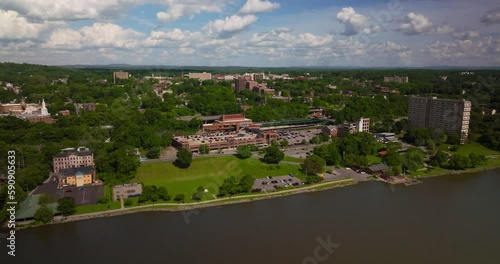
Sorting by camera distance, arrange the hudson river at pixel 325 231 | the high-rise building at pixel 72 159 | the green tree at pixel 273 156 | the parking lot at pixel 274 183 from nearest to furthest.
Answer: the hudson river at pixel 325 231 → the parking lot at pixel 274 183 → the high-rise building at pixel 72 159 → the green tree at pixel 273 156

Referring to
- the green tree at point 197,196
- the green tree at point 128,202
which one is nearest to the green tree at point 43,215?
the green tree at point 128,202

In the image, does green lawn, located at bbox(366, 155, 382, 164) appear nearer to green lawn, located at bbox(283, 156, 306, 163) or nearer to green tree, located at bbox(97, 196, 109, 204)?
green lawn, located at bbox(283, 156, 306, 163)

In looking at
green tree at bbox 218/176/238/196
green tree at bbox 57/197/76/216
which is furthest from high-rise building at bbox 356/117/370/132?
green tree at bbox 57/197/76/216

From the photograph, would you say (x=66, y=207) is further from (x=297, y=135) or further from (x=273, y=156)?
(x=297, y=135)

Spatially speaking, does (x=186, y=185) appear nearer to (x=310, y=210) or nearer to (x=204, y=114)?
(x=310, y=210)

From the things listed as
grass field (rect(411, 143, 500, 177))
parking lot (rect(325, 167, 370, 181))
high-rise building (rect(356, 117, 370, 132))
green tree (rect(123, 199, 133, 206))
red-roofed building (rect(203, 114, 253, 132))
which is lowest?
green tree (rect(123, 199, 133, 206))

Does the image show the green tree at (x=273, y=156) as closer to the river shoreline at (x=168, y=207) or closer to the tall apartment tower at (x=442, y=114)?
the river shoreline at (x=168, y=207)

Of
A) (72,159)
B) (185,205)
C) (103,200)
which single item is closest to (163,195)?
(185,205)

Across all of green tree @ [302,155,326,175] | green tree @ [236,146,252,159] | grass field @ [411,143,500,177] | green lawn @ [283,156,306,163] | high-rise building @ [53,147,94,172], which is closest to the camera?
green tree @ [302,155,326,175]
